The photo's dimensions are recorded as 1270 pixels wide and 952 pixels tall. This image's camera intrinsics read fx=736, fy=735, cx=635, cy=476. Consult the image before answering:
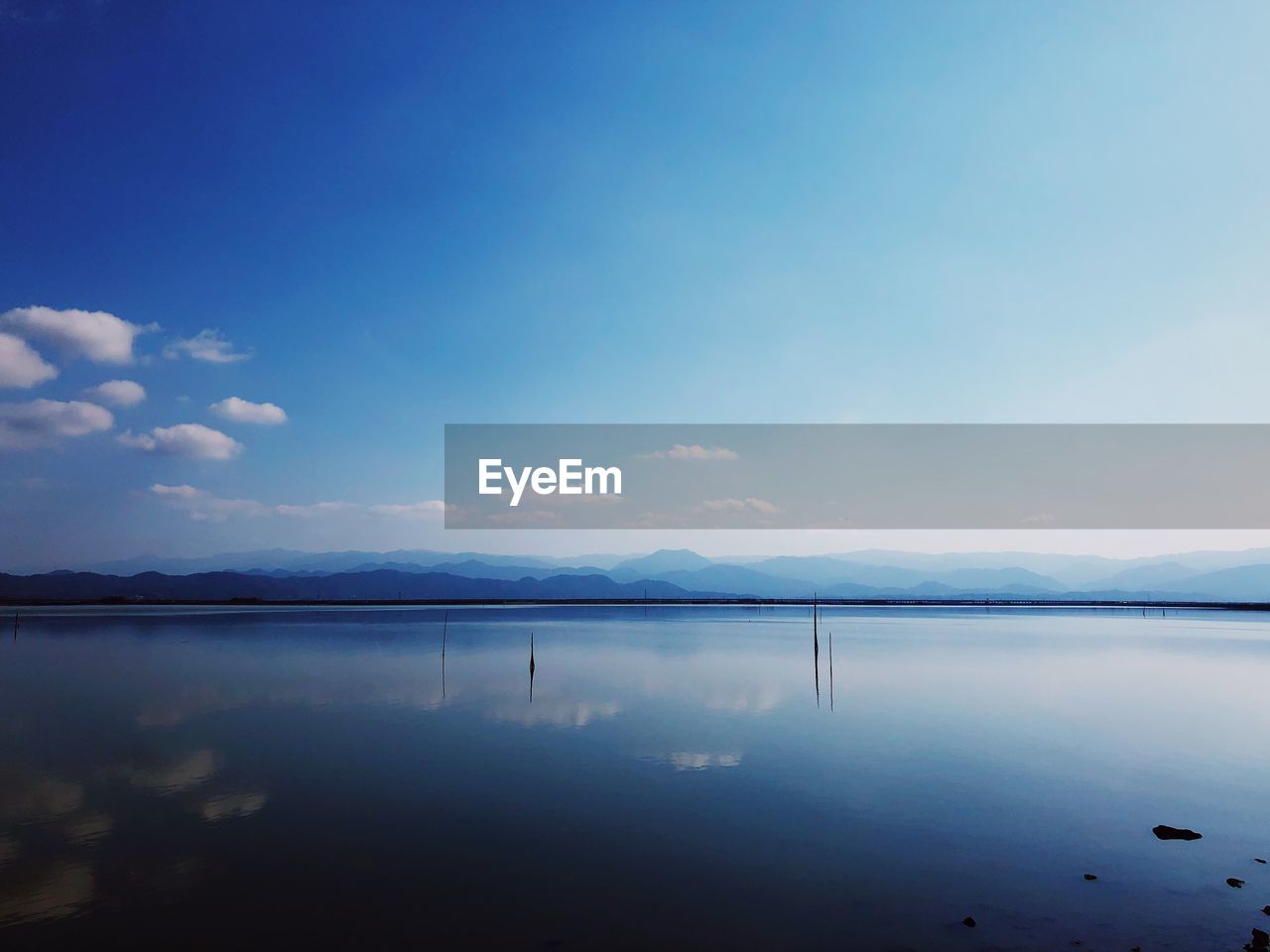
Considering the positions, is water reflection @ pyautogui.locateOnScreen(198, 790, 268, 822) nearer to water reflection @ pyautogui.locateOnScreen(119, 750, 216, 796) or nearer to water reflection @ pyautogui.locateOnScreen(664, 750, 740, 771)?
water reflection @ pyautogui.locateOnScreen(119, 750, 216, 796)

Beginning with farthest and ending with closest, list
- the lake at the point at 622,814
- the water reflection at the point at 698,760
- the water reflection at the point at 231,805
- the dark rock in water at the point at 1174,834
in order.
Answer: the water reflection at the point at 698,760 → the water reflection at the point at 231,805 → the dark rock in water at the point at 1174,834 → the lake at the point at 622,814

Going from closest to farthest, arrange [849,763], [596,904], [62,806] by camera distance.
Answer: [596,904]
[62,806]
[849,763]

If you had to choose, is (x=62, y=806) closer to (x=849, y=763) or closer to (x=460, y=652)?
(x=849, y=763)

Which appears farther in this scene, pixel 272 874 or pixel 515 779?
pixel 515 779

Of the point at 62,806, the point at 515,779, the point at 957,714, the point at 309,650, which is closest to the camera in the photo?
the point at 62,806

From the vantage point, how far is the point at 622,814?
20609 mm

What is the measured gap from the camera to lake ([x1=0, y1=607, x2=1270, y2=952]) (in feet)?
44.3

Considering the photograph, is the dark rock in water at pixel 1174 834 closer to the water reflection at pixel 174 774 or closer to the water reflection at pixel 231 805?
the water reflection at pixel 231 805

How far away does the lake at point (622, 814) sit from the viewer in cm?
1349

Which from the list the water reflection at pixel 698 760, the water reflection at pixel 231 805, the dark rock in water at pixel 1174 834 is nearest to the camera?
the dark rock in water at pixel 1174 834

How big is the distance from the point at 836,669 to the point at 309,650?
48.3 metres

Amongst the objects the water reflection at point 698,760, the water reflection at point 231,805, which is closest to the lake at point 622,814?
the water reflection at point 231,805

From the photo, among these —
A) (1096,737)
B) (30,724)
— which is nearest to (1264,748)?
(1096,737)

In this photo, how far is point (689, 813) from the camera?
67.9ft
